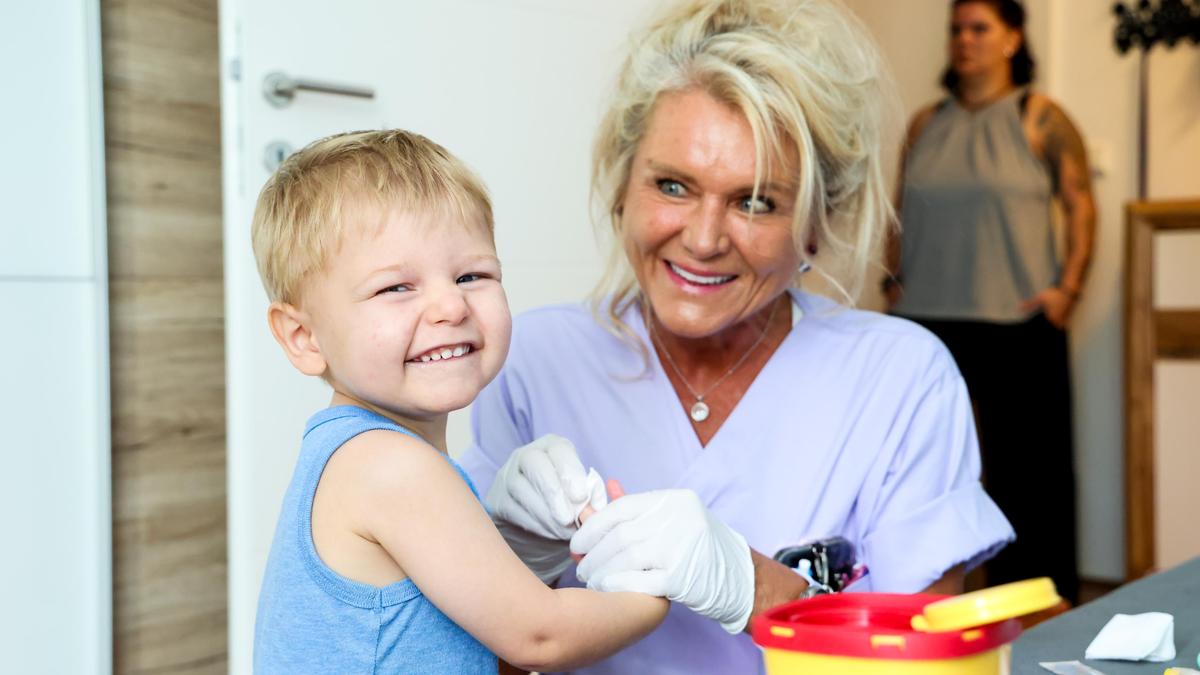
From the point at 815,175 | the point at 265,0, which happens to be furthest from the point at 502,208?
the point at 815,175

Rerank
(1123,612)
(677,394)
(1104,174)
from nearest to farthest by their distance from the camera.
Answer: (1123,612)
(677,394)
(1104,174)

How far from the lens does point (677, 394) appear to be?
52.7 inches

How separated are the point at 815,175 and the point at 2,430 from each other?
3.96 feet

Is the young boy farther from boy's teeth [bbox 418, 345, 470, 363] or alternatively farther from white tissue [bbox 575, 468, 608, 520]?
white tissue [bbox 575, 468, 608, 520]

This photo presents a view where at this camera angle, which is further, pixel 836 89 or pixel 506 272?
pixel 506 272

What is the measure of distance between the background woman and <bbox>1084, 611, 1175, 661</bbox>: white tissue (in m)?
2.67

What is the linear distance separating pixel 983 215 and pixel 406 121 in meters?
2.09

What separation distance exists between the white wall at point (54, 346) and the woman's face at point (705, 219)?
0.94 meters

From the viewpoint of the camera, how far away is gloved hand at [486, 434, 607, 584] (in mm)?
1002

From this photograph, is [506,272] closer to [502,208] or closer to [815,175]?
[502,208]

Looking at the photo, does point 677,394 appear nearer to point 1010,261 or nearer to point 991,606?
point 991,606

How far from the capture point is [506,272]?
2248 millimetres

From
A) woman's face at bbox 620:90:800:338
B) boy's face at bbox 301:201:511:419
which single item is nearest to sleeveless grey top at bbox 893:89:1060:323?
woman's face at bbox 620:90:800:338

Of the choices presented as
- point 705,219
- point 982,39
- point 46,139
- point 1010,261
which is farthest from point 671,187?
point 982,39
